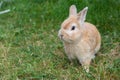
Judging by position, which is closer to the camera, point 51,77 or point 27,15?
point 51,77

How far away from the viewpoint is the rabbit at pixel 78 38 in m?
4.54

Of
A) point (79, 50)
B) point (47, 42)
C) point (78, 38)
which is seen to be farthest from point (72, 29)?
point (47, 42)

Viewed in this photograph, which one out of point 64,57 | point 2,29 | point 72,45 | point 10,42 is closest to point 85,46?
point 72,45

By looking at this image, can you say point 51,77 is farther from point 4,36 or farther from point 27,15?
point 27,15

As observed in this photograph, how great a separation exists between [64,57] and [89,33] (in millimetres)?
520

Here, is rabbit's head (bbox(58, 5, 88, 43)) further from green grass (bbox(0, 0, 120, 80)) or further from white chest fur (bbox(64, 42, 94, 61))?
green grass (bbox(0, 0, 120, 80))

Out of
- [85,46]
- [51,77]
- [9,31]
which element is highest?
[9,31]

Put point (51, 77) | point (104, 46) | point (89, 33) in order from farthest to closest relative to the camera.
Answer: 1. point (104, 46)
2. point (89, 33)
3. point (51, 77)

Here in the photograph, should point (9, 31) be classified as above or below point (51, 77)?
above

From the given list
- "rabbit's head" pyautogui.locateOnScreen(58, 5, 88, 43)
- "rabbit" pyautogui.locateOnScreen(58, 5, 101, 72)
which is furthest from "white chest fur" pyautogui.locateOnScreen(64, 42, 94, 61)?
"rabbit's head" pyautogui.locateOnScreen(58, 5, 88, 43)

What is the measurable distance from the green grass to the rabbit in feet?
0.45

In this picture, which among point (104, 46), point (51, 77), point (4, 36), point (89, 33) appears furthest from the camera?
point (4, 36)

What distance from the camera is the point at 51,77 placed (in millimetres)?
4578

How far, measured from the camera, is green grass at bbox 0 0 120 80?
4637mm
